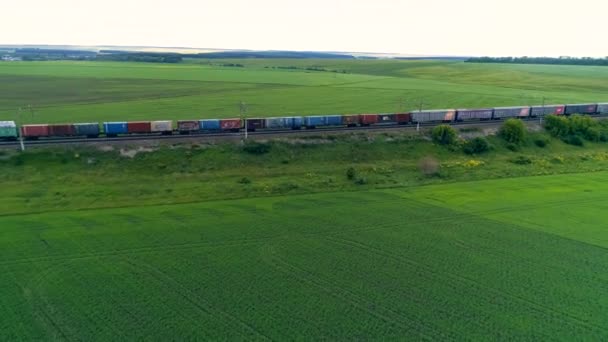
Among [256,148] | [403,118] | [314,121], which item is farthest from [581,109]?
[256,148]

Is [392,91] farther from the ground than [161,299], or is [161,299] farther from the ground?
[392,91]

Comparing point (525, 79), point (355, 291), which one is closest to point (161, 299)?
point (355, 291)

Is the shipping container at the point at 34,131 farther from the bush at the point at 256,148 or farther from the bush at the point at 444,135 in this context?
the bush at the point at 444,135

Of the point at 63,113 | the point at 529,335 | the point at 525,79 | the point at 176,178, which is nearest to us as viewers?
the point at 529,335

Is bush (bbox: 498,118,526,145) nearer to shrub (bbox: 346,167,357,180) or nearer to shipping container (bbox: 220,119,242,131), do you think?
shrub (bbox: 346,167,357,180)

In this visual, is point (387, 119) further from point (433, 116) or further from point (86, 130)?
point (86, 130)

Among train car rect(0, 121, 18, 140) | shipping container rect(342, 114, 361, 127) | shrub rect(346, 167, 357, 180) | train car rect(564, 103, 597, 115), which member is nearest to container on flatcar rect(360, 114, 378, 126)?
shipping container rect(342, 114, 361, 127)

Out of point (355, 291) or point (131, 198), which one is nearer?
point (355, 291)

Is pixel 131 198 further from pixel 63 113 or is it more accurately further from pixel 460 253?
pixel 63 113
